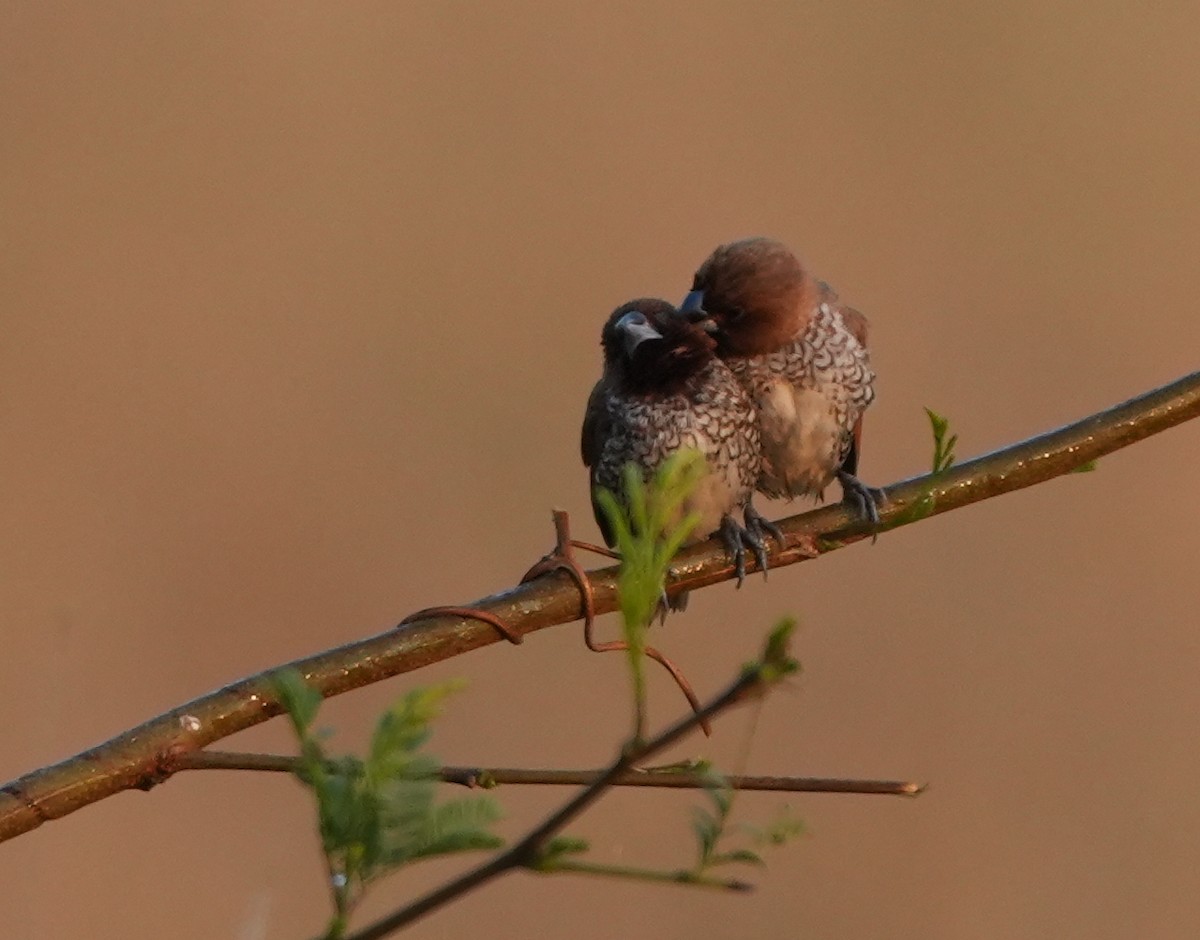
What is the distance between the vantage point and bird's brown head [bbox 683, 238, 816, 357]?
8.87ft

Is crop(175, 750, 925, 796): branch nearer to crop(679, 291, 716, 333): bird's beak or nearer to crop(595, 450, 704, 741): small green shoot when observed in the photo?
crop(595, 450, 704, 741): small green shoot

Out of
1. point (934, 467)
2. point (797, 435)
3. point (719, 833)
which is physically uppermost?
point (797, 435)

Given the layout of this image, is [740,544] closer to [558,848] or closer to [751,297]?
[751,297]

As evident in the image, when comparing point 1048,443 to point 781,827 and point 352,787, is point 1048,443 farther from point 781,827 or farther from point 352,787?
point 352,787

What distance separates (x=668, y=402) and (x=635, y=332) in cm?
15

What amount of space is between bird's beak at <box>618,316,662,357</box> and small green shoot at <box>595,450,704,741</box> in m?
1.75

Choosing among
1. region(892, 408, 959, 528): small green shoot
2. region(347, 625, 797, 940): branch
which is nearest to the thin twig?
region(347, 625, 797, 940): branch

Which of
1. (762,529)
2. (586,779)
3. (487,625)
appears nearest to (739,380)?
(762,529)

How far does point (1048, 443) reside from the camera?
70.2 inches

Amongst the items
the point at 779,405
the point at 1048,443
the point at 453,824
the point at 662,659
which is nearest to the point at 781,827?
the point at 453,824

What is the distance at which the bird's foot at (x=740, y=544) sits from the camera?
202cm

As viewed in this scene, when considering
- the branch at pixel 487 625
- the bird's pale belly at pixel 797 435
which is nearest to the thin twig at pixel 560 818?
the branch at pixel 487 625

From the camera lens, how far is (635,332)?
2.65m

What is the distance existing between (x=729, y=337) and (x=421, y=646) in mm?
1416
